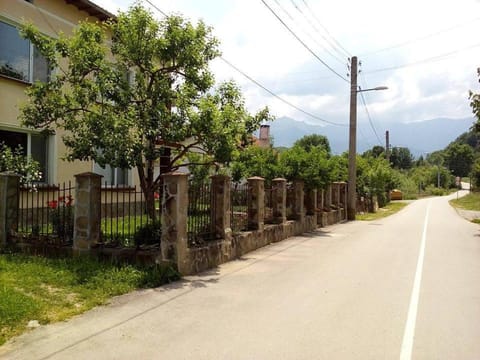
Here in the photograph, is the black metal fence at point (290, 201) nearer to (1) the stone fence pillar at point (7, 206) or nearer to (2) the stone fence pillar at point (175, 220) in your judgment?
(2) the stone fence pillar at point (175, 220)

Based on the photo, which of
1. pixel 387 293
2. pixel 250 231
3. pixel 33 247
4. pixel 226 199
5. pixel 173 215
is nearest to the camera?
pixel 387 293

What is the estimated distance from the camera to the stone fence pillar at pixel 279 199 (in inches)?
582

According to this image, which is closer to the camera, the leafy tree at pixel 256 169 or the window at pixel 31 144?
the window at pixel 31 144

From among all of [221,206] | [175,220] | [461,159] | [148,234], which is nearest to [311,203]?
[221,206]

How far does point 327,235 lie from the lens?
673 inches

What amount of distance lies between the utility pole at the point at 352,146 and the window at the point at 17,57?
58.7 feet

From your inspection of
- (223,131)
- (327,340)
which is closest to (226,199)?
(223,131)

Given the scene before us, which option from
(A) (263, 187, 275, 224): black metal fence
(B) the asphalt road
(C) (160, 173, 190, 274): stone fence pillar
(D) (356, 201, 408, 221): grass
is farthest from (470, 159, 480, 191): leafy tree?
(C) (160, 173, 190, 274): stone fence pillar

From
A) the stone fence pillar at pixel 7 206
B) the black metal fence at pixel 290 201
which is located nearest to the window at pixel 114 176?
the stone fence pillar at pixel 7 206

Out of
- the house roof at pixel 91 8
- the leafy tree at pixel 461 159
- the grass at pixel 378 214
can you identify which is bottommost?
the grass at pixel 378 214

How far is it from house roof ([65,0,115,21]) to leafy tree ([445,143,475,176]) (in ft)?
417

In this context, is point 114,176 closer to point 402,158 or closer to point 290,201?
point 290,201

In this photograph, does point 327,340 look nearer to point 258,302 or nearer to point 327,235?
point 258,302

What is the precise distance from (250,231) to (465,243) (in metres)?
7.92
